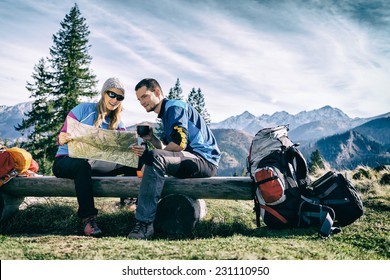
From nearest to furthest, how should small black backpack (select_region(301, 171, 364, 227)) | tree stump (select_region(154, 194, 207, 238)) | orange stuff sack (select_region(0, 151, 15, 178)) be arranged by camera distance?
small black backpack (select_region(301, 171, 364, 227)) < tree stump (select_region(154, 194, 207, 238)) < orange stuff sack (select_region(0, 151, 15, 178))

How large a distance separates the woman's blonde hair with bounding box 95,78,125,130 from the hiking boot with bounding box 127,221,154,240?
2.02m

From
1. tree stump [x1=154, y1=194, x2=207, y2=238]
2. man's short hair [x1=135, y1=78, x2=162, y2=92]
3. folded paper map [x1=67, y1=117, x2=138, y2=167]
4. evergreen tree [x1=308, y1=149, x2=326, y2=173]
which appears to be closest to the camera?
folded paper map [x1=67, y1=117, x2=138, y2=167]

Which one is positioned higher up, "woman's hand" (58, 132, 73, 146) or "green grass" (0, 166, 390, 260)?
"woman's hand" (58, 132, 73, 146)

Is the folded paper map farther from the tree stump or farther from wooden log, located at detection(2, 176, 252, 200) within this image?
the tree stump

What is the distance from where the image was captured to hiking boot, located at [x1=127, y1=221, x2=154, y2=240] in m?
4.34

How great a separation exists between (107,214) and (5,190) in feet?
6.22

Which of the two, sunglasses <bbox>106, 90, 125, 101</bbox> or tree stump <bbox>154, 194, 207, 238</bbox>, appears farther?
sunglasses <bbox>106, 90, 125, 101</bbox>

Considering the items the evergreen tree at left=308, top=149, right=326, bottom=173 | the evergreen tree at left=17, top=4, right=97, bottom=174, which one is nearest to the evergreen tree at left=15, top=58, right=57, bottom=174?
the evergreen tree at left=17, top=4, right=97, bottom=174

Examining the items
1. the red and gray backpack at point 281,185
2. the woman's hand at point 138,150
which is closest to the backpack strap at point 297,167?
the red and gray backpack at point 281,185

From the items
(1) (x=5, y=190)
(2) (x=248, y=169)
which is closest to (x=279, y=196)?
(2) (x=248, y=169)

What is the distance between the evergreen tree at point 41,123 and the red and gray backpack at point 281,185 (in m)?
25.1

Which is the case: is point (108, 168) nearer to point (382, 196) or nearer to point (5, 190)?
point (5, 190)

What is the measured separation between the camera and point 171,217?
493 centimetres
